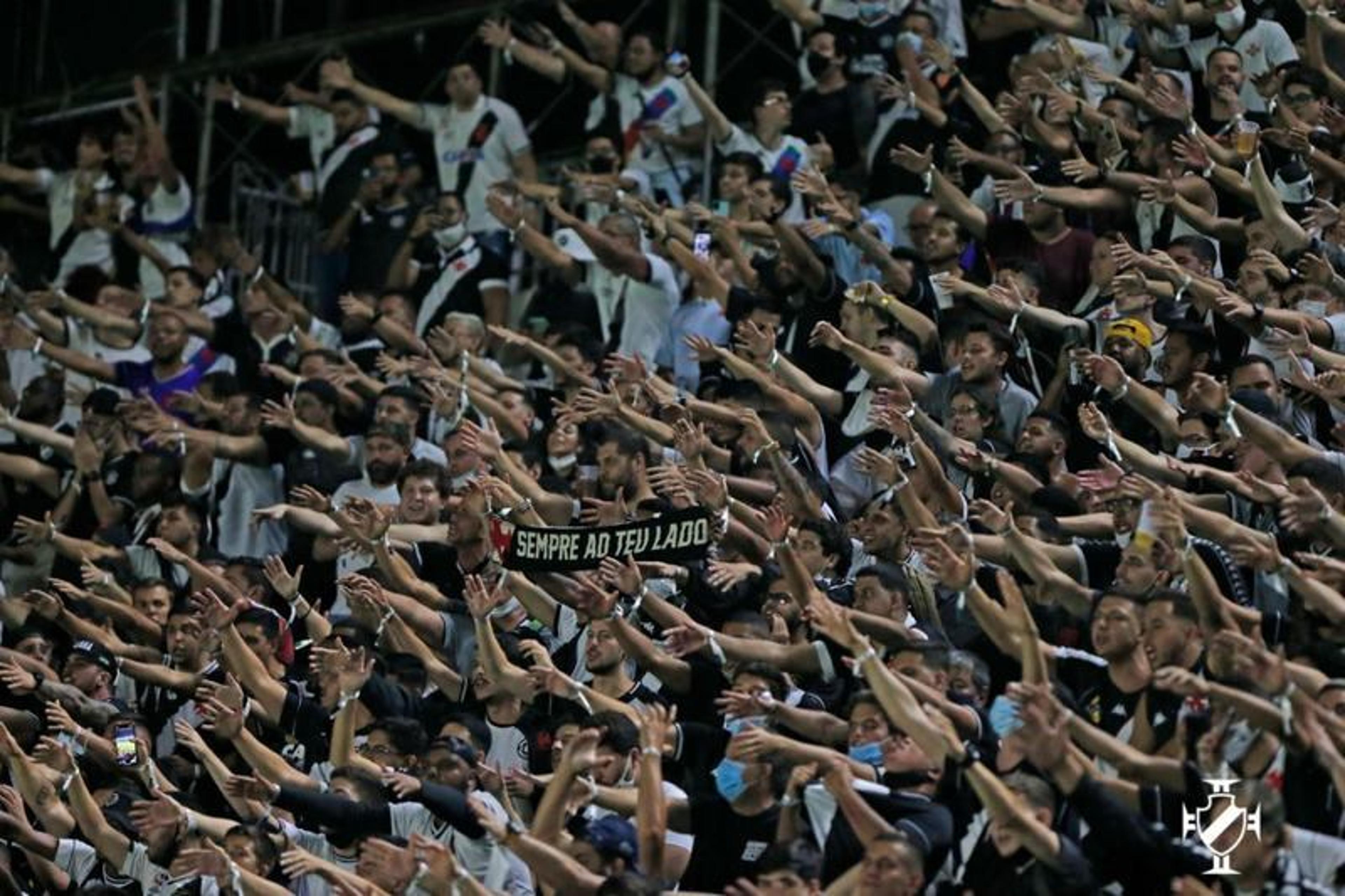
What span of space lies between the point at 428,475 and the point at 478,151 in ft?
11.6

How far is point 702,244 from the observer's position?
15.2 metres

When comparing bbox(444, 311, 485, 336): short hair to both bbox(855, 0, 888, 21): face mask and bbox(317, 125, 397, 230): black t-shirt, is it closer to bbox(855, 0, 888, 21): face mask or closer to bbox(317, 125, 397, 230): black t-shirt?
bbox(317, 125, 397, 230): black t-shirt

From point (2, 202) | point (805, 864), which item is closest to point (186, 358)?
point (2, 202)

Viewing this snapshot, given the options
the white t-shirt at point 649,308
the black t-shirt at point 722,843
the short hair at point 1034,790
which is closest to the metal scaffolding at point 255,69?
the white t-shirt at point 649,308

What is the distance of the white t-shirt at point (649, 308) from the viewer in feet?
50.5

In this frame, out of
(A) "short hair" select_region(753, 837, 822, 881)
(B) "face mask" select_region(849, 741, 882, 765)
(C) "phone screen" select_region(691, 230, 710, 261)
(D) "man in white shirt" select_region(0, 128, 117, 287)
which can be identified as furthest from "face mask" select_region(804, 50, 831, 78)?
(A) "short hair" select_region(753, 837, 822, 881)

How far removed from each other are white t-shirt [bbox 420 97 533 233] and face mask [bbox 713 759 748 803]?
626 cm

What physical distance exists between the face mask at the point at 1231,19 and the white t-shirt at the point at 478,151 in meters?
3.91

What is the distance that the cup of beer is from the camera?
13.5m

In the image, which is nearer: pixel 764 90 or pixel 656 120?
pixel 764 90

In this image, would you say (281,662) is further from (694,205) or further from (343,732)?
(694,205)

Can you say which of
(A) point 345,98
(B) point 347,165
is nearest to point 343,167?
(B) point 347,165

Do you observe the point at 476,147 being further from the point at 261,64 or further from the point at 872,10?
the point at 872,10

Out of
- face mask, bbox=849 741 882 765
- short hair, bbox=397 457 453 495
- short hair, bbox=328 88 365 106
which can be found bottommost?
short hair, bbox=397 457 453 495
